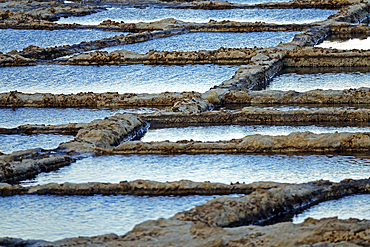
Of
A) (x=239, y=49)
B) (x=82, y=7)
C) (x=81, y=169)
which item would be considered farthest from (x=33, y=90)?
(x=82, y=7)

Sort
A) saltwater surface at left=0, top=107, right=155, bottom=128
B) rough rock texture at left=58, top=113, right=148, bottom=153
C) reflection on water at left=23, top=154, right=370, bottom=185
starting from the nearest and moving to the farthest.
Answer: reflection on water at left=23, top=154, right=370, bottom=185
rough rock texture at left=58, top=113, right=148, bottom=153
saltwater surface at left=0, top=107, right=155, bottom=128

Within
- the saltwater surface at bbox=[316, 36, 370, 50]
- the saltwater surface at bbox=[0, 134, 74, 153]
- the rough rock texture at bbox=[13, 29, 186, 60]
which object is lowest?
the saltwater surface at bbox=[0, 134, 74, 153]

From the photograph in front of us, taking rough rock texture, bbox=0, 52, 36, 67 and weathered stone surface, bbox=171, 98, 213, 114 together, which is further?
rough rock texture, bbox=0, 52, 36, 67

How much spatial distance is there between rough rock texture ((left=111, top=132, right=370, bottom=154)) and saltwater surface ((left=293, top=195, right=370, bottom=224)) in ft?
5.22

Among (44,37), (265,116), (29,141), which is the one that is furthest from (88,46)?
(265,116)

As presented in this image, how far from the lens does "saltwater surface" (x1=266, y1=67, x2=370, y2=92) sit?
11.2m

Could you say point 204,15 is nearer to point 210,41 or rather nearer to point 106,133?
point 210,41

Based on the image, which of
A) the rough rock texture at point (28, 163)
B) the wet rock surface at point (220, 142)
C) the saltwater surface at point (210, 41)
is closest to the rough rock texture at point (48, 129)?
the wet rock surface at point (220, 142)

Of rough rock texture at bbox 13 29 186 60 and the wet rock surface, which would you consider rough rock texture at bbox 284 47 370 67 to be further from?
rough rock texture at bbox 13 29 186 60

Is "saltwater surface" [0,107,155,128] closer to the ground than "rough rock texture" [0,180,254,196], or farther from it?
closer to the ground

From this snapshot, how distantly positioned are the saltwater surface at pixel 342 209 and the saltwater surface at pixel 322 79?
5.32 meters

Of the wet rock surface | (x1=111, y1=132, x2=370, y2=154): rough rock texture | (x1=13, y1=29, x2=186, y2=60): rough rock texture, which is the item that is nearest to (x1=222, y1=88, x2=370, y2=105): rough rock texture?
the wet rock surface

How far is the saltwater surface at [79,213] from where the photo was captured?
17.3ft

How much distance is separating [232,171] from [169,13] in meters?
16.3
